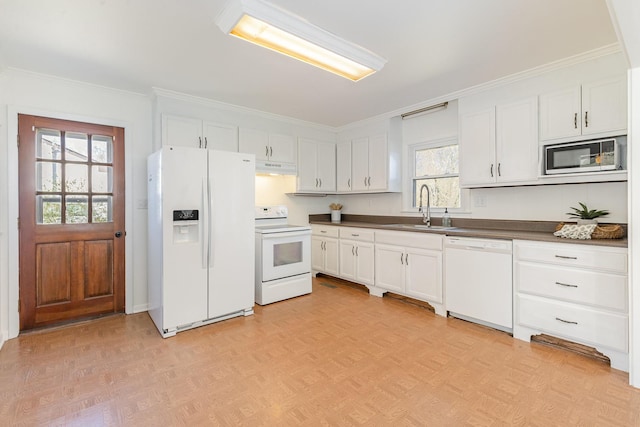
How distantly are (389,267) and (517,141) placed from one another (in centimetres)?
192

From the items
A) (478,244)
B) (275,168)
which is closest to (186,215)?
(275,168)

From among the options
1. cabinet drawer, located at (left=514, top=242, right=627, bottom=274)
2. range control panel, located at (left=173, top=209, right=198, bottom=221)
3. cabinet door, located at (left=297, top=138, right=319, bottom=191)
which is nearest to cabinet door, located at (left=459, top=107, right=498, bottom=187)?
cabinet drawer, located at (left=514, top=242, right=627, bottom=274)

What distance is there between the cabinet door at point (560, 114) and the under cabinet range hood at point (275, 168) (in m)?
3.01

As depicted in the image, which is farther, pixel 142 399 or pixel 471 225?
pixel 471 225

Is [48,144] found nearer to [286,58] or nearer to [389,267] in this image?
[286,58]

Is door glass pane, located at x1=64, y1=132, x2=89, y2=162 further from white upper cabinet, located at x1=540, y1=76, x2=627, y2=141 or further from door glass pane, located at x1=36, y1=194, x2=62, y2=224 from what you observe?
white upper cabinet, located at x1=540, y1=76, x2=627, y2=141

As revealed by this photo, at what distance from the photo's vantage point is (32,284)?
115 inches

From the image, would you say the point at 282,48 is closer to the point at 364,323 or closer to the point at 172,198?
the point at 172,198

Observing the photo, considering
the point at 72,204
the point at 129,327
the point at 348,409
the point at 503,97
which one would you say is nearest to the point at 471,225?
the point at 503,97

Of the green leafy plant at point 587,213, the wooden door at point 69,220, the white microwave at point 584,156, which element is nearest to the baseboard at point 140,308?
the wooden door at point 69,220

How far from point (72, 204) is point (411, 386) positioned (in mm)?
3567

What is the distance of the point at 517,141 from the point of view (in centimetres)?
298

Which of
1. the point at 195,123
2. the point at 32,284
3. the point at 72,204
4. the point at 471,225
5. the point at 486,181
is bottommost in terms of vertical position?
the point at 32,284

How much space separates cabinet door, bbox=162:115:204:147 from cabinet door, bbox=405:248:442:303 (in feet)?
9.29
